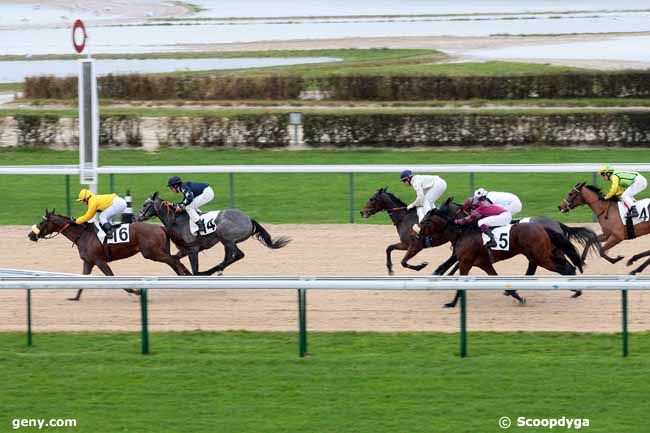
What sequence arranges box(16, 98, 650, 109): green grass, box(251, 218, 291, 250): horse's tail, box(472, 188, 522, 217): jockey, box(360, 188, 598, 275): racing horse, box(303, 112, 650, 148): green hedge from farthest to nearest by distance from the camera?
box(16, 98, 650, 109): green grass → box(303, 112, 650, 148): green hedge → box(251, 218, 291, 250): horse's tail → box(472, 188, 522, 217): jockey → box(360, 188, 598, 275): racing horse

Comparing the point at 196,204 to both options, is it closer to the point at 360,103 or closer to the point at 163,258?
the point at 163,258

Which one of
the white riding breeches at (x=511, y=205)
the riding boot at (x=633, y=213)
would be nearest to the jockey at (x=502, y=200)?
the white riding breeches at (x=511, y=205)

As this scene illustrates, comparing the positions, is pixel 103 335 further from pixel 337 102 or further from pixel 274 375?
pixel 337 102

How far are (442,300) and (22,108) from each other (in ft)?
41.5

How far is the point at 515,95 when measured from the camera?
22.1m

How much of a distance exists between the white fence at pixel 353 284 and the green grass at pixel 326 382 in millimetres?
274

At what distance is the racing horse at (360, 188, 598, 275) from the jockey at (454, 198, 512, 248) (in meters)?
0.29

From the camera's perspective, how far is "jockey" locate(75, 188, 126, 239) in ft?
36.7

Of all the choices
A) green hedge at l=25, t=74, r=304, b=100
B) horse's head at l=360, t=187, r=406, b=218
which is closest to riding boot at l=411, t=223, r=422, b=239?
horse's head at l=360, t=187, r=406, b=218

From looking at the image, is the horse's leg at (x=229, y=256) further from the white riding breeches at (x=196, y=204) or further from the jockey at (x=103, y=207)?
the jockey at (x=103, y=207)

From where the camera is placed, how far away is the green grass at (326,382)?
7402 millimetres

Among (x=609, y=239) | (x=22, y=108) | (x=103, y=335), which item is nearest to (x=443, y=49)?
(x=22, y=108)

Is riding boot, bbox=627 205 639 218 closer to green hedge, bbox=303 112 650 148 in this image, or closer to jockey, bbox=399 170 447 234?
jockey, bbox=399 170 447 234

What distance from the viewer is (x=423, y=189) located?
1199cm
